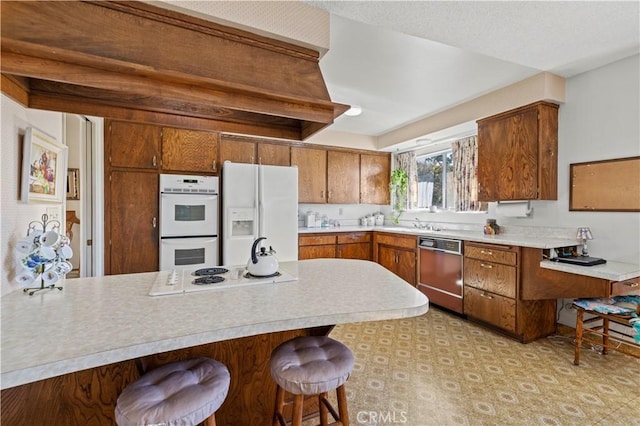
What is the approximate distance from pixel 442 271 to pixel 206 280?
9.59 ft

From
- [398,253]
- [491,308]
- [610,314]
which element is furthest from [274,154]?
[610,314]

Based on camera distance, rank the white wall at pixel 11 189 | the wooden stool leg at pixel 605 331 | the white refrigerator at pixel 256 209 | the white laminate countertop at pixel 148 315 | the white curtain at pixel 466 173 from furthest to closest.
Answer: the white curtain at pixel 466 173, the white refrigerator at pixel 256 209, the wooden stool leg at pixel 605 331, the white wall at pixel 11 189, the white laminate countertop at pixel 148 315

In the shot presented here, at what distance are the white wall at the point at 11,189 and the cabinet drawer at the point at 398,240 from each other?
Answer: 3734mm

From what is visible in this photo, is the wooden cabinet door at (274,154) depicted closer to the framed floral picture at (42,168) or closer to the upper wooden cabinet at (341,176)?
the upper wooden cabinet at (341,176)

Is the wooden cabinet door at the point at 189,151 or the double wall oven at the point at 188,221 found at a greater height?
the wooden cabinet door at the point at 189,151

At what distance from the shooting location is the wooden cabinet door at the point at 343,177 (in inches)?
191

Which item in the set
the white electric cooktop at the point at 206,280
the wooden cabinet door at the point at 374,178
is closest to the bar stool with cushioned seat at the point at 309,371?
the white electric cooktop at the point at 206,280

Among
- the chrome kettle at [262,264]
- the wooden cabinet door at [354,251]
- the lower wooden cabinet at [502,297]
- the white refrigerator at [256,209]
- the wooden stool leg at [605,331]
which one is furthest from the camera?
the wooden cabinet door at [354,251]

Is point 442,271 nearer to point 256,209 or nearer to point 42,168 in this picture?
point 256,209

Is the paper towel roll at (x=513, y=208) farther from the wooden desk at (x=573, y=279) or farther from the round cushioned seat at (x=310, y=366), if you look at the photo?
the round cushioned seat at (x=310, y=366)

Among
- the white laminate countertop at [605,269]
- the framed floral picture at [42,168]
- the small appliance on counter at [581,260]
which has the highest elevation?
the framed floral picture at [42,168]

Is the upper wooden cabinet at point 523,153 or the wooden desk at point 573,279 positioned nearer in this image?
the wooden desk at point 573,279

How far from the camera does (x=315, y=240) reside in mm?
4320

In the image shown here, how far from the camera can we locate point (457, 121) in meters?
3.61
